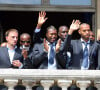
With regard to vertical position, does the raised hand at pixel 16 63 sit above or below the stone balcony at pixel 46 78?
above

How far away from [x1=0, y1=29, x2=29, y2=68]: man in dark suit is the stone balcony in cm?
59

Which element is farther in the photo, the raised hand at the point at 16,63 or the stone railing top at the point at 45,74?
the raised hand at the point at 16,63

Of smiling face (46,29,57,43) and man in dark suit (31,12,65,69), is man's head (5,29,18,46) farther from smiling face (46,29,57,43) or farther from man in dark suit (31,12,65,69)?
smiling face (46,29,57,43)

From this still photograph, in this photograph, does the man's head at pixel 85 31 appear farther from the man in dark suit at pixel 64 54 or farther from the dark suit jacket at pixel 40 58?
the dark suit jacket at pixel 40 58

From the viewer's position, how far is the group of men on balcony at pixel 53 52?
7.59 meters

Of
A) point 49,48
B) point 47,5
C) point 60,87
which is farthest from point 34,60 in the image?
point 47,5

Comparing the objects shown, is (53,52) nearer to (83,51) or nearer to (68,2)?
(83,51)

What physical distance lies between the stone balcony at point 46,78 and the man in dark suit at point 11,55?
59cm

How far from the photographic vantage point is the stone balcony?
692cm

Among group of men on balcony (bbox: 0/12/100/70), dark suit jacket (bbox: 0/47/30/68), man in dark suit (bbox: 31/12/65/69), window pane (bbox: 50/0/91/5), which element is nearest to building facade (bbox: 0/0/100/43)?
window pane (bbox: 50/0/91/5)

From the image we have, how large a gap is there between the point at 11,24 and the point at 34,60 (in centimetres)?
278

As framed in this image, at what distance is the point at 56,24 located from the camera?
33.8ft

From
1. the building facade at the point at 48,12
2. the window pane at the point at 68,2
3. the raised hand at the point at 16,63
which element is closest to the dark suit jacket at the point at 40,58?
the raised hand at the point at 16,63

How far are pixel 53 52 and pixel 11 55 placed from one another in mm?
645
